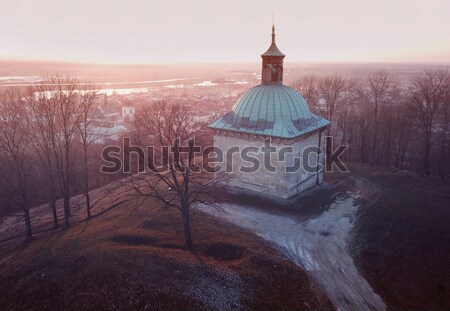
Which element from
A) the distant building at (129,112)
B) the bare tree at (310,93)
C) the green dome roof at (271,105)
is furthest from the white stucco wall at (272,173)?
the distant building at (129,112)

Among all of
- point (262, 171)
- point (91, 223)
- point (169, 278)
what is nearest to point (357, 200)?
point (262, 171)

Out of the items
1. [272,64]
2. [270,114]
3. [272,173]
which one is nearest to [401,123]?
[272,64]

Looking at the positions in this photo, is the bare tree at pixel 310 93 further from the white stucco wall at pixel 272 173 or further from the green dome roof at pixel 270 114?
the green dome roof at pixel 270 114

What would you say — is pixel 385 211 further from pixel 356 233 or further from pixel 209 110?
pixel 209 110

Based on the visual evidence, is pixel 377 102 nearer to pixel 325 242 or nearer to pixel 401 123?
pixel 401 123

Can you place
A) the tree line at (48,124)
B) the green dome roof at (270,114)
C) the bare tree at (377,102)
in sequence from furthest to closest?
1. the bare tree at (377,102)
2. the green dome roof at (270,114)
3. the tree line at (48,124)

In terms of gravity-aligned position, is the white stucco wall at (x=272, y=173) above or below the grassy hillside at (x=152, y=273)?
above

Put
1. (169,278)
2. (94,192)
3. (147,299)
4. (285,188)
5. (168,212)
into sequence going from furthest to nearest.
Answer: (94,192)
(285,188)
(168,212)
(169,278)
(147,299)
